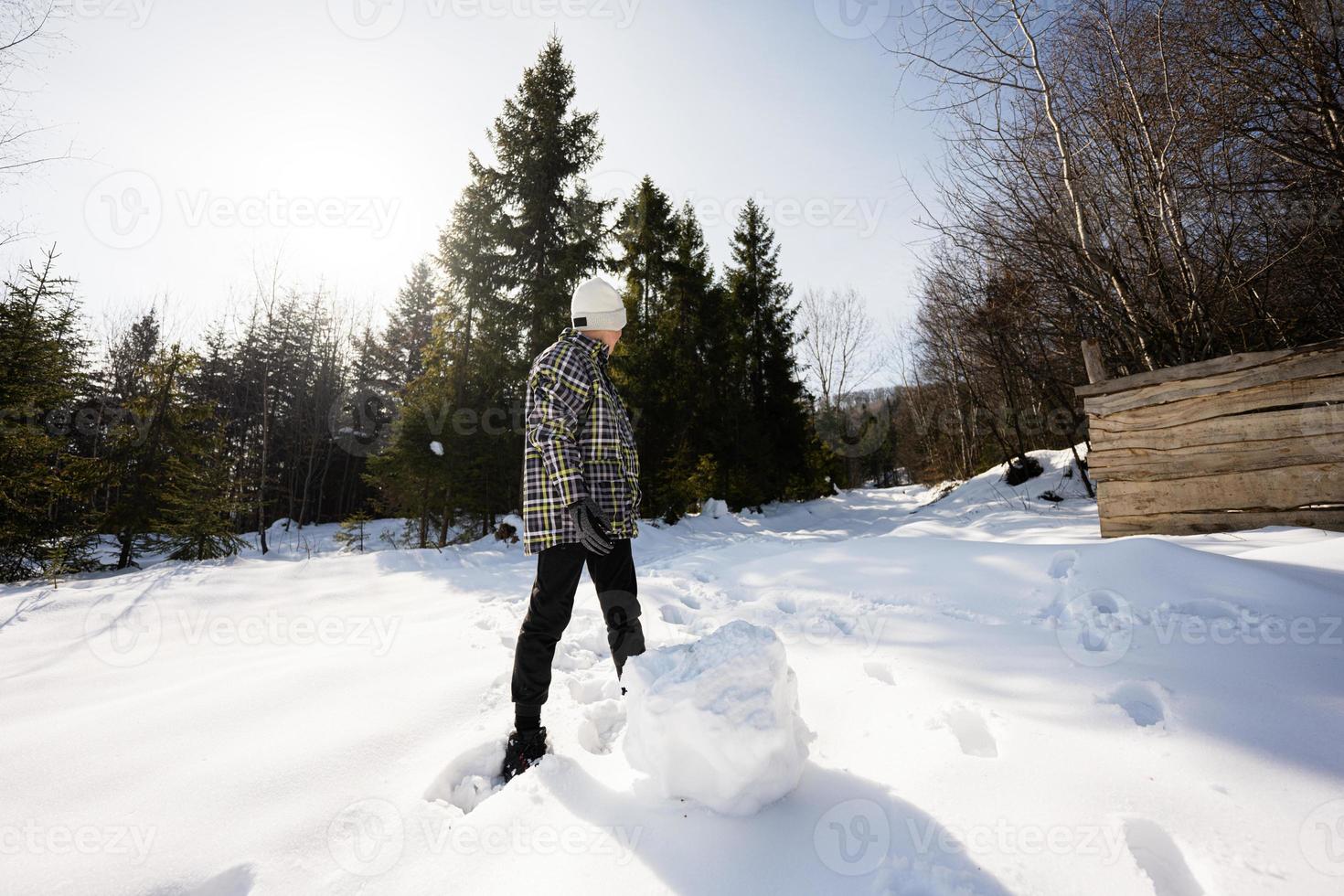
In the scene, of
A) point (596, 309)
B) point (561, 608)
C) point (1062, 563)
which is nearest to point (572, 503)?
point (561, 608)

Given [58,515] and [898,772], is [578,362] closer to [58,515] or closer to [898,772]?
[898,772]

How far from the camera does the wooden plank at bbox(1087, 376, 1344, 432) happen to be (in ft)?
10.7

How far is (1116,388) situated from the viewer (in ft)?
13.4

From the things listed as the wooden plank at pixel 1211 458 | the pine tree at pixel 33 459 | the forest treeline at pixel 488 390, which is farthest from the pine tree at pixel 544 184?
the wooden plank at pixel 1211 458

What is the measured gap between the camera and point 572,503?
2006 millimetres

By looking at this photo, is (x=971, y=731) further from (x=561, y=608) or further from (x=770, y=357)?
(x=770, y=357)

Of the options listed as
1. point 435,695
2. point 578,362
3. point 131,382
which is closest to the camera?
point 578,362

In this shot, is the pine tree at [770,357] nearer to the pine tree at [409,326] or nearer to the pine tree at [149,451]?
the pine tree at [149,451]

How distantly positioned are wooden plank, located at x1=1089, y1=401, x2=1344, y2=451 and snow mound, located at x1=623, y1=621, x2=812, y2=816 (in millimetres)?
4140

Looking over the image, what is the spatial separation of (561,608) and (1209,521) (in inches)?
184

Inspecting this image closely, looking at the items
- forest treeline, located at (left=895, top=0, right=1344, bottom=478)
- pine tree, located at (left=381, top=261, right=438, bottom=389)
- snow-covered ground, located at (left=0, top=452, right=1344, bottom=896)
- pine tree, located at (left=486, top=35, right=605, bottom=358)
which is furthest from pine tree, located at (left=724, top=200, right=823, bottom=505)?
pine tree, located at (left=381, top=261, right=438, bottom=389)

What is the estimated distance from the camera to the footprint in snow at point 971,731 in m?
1.56

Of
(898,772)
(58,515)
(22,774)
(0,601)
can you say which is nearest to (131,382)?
(58,515)

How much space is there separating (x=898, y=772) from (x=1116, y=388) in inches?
165
